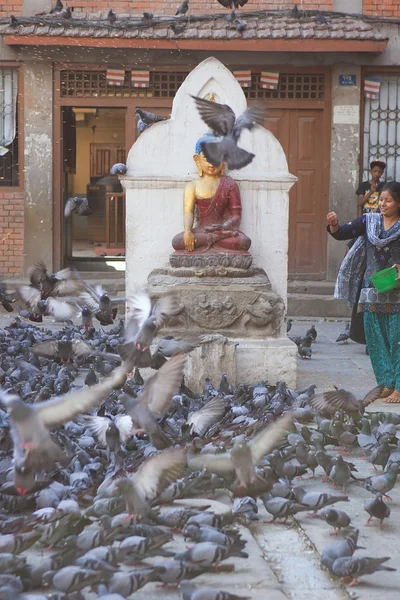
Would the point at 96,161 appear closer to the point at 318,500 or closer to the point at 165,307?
the point at 165,307

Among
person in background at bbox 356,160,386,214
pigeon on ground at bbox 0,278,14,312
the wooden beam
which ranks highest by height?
the wooden beam

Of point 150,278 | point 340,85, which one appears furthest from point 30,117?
point 150,278

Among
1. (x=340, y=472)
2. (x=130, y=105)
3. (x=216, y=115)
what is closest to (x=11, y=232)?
(x=130, y=105)

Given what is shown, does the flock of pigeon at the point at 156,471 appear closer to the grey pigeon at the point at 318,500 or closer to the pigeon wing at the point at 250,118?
the grey pigeon at the point at 318,500

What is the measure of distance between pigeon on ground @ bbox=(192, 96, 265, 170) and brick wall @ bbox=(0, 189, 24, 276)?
247 inches

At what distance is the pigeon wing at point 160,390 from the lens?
5.24 meters

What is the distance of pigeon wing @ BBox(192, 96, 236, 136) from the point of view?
7.43m

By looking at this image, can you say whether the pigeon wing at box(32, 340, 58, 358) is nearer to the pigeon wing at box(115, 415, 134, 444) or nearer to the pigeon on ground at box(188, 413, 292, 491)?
the pigeon wing at box(115, 415, 134, 444)

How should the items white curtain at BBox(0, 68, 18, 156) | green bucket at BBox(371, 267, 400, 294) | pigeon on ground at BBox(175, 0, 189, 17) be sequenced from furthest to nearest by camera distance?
white curtain at BBox(0, 68, 18, 156)
pigeon on ground at BBox(175, 0, 189, 17)
green bucket at BBox(371, 267, 400, 294)

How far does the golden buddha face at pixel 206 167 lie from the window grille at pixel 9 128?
6264mm

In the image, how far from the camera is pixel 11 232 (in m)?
13.7

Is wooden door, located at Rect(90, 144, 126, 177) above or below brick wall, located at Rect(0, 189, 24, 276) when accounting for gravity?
above

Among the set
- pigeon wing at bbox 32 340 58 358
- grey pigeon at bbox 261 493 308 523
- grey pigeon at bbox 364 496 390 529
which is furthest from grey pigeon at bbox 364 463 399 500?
pigeon wing at bbox 32 340 58 358

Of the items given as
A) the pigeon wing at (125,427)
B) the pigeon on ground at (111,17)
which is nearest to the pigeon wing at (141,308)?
the pigeon wing at (125,427)
